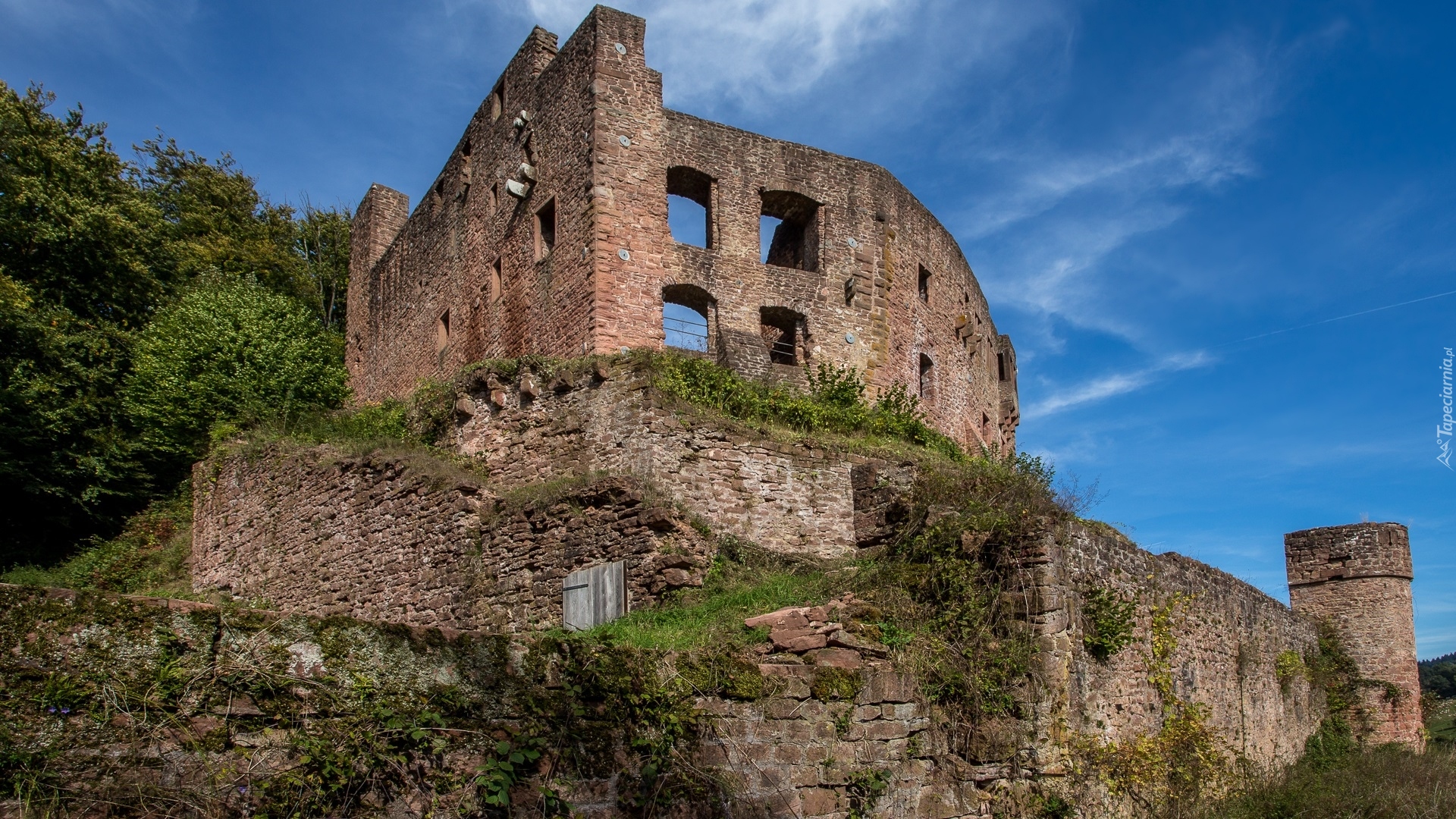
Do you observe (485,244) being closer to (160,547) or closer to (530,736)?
(160,547)

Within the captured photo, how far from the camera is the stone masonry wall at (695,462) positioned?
13.4 metres

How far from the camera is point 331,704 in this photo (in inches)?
195

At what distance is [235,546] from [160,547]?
389cm

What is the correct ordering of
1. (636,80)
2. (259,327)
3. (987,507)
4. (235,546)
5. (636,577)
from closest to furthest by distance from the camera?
(987,507) < (636,577) < (235,546) < (636,80) < (259,327)

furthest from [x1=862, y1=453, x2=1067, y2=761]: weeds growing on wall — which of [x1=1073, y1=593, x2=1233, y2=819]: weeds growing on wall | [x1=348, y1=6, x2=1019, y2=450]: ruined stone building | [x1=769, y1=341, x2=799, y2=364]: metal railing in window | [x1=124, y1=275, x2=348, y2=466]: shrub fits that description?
[x1=124, y1=275, x2=348, y2=466]: shrub

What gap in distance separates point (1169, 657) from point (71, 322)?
22.7 m

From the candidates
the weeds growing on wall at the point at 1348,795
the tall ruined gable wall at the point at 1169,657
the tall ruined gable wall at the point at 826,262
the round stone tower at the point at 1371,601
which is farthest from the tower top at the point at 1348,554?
the tall ruined gable wall at the point at 826,262

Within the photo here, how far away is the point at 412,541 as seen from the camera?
14.0 meters

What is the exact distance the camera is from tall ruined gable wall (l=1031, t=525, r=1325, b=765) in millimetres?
8305

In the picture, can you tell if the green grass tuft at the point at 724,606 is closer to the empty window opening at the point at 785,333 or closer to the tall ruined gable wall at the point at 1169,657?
the tall ruined gable wall at the point at 1169,657

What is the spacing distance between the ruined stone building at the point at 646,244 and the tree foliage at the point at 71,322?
6.09 meters

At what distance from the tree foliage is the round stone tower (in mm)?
22531

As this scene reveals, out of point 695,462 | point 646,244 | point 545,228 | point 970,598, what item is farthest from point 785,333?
point 970,598

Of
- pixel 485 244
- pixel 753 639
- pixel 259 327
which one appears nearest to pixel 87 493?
pixel 259 327
